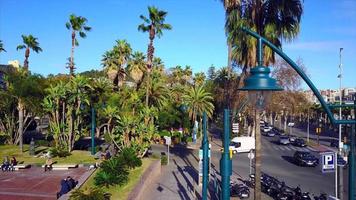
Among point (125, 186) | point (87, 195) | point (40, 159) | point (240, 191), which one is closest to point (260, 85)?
point (87, 195)

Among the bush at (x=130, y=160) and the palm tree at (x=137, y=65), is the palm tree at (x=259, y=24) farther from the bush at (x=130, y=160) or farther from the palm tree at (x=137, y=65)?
the palm tree at (x=137, y=65)

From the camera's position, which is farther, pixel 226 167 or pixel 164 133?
pixel 164 133

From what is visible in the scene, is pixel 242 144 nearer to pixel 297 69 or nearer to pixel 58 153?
pixel 58 153

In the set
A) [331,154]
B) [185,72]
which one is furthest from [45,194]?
[185,72]

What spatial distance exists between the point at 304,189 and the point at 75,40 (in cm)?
3218

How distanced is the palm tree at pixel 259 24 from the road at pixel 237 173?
9.49 m

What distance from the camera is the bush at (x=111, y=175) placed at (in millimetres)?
23953

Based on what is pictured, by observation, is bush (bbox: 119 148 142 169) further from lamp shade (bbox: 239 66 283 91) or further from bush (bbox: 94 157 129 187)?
lamp shade (bbox: 239 66 283 91)

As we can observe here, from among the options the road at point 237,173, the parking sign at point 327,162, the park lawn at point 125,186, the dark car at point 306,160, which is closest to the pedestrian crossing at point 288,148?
the road at point 237,173

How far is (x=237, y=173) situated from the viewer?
115 feet

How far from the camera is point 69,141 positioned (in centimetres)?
3988

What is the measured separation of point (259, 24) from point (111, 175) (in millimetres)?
12642

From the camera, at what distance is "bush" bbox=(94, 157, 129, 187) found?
24.0 m

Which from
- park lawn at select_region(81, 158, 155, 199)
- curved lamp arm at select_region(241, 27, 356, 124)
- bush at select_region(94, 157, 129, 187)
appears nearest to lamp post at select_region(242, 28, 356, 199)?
curved lamp arm at select_region(241, 27, 356, 124)
